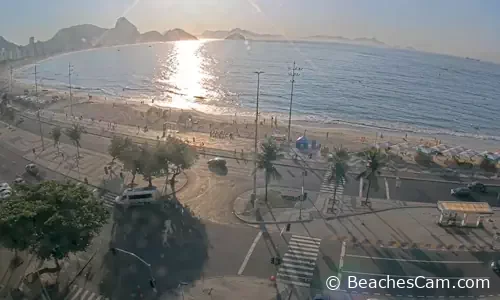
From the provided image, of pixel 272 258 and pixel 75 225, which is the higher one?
pixel 75 225

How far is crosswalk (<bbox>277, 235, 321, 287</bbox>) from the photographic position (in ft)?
82.9

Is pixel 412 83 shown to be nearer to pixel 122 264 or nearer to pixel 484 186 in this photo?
pixel 484 186

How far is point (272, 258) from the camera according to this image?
2716cm

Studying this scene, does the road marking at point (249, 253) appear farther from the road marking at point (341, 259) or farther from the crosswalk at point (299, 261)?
the road marking at point (341, 259)

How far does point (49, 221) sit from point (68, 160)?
83.9 ft

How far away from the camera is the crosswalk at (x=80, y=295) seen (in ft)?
75.4

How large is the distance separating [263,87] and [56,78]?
77.0 metres

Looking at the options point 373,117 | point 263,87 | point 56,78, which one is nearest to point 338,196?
point 373,117

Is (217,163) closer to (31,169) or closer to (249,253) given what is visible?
(249,253)

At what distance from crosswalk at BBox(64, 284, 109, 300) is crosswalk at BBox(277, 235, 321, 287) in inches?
424

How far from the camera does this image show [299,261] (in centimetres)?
2725

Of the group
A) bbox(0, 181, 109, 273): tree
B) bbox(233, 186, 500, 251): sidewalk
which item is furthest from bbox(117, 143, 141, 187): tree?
bbox(0, 181, 109, 273): tree

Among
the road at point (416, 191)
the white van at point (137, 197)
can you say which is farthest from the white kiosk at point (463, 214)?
the white van at point (137, 197)

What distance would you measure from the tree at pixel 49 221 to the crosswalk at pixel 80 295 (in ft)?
6.22
